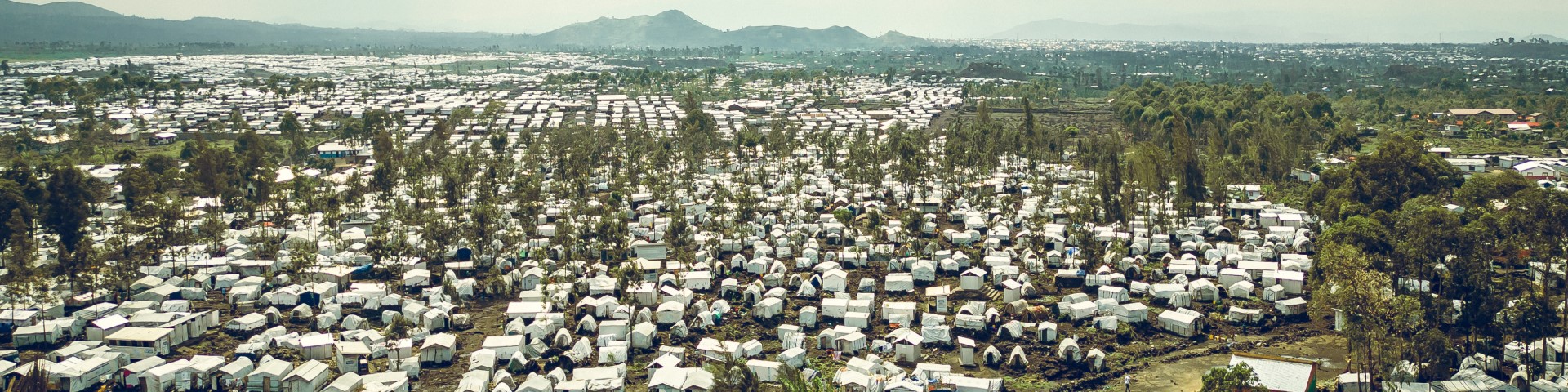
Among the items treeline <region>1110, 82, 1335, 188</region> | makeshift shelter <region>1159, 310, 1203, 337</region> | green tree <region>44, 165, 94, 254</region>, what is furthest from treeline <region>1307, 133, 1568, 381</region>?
green tree <region>44, 165, 94, 254</region>

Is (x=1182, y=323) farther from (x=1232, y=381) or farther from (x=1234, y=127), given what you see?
(x=1234, y=127)

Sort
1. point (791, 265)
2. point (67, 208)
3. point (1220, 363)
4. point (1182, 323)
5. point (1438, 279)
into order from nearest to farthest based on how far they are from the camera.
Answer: point (1220, 363), point (1182, 323), point (1438, 279), point (67, 208), point (791, 265)

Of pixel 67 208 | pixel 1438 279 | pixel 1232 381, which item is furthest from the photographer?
pixel 67 208

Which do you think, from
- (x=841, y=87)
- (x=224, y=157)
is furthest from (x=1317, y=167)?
(x=841, y=87)

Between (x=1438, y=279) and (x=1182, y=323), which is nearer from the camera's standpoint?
(x=1182, y=323)

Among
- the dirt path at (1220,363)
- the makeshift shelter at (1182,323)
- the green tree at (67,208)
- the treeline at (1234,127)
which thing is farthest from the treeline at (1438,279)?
the green tree at (67,208)

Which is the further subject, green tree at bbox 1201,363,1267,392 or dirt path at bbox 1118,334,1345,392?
dirt path at bbox 1118,334,1345,392

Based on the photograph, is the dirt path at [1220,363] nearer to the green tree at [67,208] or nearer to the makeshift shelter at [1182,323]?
the makeshift shelter at [1182,323]

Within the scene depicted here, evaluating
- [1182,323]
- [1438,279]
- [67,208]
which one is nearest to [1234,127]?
[1438,279]

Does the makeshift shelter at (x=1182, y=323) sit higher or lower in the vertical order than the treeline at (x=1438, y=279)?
lower

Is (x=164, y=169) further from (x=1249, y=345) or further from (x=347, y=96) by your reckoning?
(x=347, y=96)

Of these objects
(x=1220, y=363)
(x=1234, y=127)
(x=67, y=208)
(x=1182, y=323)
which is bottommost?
(x=1220, y=363)

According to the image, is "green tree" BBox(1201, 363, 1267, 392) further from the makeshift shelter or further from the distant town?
the makeshift shelter
